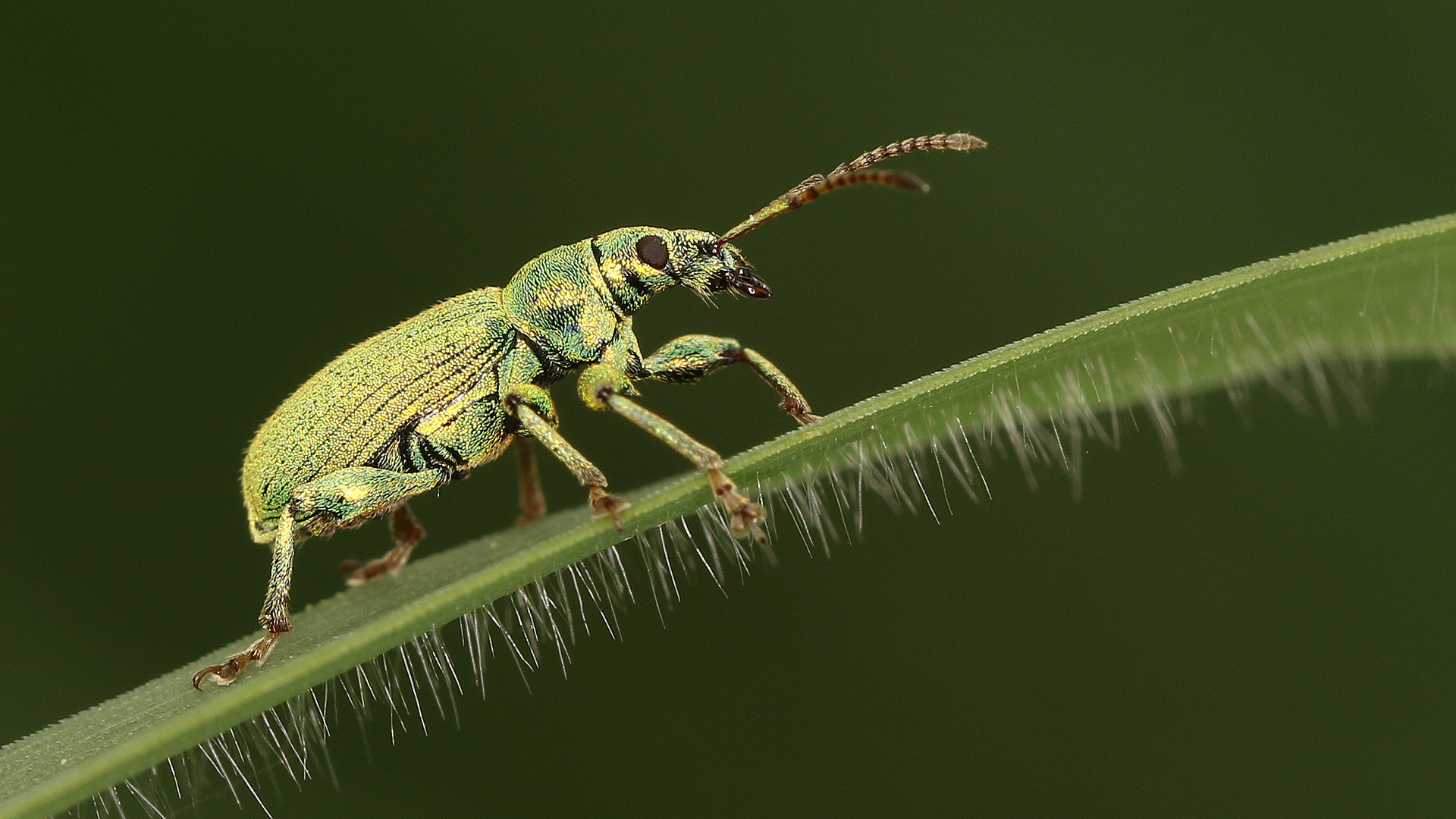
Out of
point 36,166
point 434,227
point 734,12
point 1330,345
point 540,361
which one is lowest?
point 1330,345

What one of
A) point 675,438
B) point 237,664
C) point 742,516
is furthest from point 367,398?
point 742,516

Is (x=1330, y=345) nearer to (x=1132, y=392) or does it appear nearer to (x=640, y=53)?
(x=1132, y=392)

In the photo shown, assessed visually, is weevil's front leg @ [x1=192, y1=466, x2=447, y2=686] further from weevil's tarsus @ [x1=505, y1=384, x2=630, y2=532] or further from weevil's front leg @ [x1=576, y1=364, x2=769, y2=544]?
weevil's front leg @ [x1=576, y1=364, x2=769, y2=544]

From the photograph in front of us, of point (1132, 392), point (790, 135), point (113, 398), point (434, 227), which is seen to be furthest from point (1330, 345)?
point (113, 398)

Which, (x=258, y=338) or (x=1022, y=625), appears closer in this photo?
(x=1022, y=625)

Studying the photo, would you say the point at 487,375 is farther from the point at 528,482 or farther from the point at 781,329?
the point at 781,329

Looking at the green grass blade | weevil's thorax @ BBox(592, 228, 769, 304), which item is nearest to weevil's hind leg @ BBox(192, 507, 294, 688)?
the green grass blade

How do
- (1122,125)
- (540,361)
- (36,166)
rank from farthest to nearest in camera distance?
(1122,125)
(36,166)
(540,361)

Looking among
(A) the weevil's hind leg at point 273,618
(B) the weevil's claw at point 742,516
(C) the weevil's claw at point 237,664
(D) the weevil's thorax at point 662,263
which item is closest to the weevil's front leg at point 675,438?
(B) the weevil's claw at point 742,516
